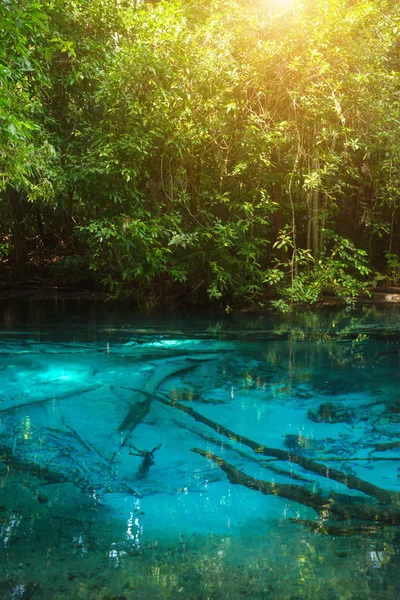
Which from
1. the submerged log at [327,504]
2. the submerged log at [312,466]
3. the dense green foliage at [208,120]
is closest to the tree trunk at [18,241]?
the dense green foliage at [208,120]

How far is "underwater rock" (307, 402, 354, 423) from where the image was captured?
4.08 meters

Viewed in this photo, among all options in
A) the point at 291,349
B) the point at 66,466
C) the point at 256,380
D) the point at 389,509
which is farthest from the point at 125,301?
the point at 389,509

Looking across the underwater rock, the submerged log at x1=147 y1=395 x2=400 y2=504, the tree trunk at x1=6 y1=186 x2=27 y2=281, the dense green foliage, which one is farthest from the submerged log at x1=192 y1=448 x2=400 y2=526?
the tree trunk at x1=6 y1=186 x2=27 y2=281

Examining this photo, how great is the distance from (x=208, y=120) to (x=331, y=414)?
6004mm

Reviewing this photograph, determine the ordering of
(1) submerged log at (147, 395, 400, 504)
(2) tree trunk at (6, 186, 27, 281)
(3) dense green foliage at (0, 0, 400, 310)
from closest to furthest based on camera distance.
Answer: (1) submerged log at (147, 395, 400, 504), (3) dense green foliage at (0, 0, 400, 310), (2) tree trunk at (6, 186, 27, 281)

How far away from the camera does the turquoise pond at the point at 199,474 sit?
212cm

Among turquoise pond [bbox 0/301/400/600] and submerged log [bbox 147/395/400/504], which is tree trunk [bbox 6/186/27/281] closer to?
turquoise pond [bbox 0/301/400/600]

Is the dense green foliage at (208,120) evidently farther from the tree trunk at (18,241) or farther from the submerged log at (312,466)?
the submerged log at (312,466)

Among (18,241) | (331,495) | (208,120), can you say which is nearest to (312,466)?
(331,495)

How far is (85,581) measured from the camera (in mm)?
2062

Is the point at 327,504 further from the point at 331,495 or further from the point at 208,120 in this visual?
the point at 208,120

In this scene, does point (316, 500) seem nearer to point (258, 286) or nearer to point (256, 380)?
point (256, 380)

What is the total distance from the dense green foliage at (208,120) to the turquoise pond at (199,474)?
314 cm

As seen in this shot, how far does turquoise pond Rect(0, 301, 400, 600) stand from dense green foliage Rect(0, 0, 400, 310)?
10.3ft
